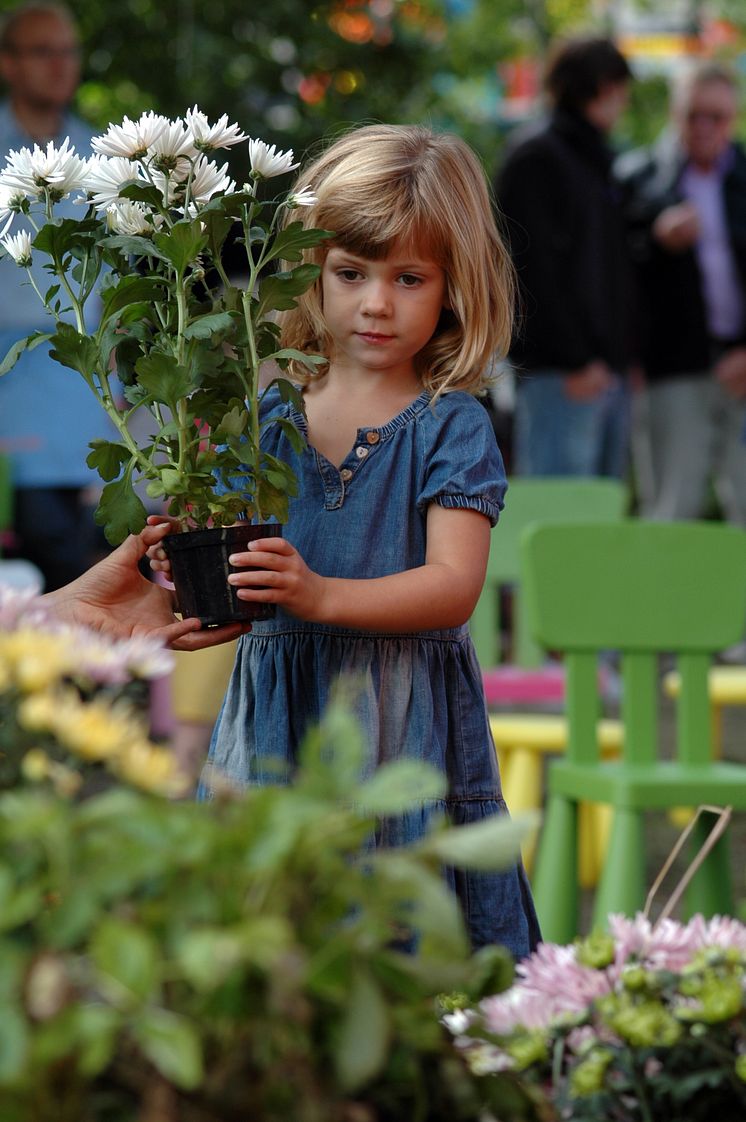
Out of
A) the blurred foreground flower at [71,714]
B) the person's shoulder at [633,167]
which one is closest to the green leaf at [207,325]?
the blurred foreground flower at [71,714]

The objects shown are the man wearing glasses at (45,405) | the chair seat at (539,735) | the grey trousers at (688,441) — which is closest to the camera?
the chair seat at (539,735)

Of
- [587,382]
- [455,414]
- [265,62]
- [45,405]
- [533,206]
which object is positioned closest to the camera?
[455,414]

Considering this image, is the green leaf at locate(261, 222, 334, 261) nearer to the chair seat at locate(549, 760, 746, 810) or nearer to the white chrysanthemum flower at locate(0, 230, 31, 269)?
the white chrysanthemum flower at locate(0, 230, 31, 269)

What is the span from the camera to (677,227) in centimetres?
613

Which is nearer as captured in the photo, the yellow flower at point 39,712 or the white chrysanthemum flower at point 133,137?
the yellow flower at point 39,712

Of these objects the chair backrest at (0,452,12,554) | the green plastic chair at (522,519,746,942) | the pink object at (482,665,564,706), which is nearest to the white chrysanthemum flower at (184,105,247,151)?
the green plastic chair at (522,519,746,942)

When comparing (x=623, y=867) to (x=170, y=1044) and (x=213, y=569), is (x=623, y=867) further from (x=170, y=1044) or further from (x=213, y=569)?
(x=170, y=1044)

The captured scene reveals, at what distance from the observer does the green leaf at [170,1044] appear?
0.66 metres

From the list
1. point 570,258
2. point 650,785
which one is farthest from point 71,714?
point 570,258

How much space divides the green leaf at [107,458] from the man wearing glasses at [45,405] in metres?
3.10

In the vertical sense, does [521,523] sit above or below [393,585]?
above

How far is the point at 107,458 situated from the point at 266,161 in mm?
Result: 344

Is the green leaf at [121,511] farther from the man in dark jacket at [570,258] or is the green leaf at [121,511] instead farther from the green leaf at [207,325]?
the man in dark jacket at [570,258]

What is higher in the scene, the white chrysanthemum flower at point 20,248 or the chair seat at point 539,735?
the white chrysanthemum flower at point 20,248
